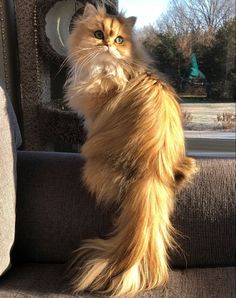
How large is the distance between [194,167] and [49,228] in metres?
0.42

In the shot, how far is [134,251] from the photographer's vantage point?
0.88 m

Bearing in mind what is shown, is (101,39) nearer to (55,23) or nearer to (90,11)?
(90,11)

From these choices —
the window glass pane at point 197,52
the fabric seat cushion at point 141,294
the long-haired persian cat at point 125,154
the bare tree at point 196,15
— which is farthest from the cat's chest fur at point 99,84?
the bare tree at point 196,15

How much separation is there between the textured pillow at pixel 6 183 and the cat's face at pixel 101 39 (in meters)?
0.23

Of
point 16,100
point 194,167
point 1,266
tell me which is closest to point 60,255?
point 1,266

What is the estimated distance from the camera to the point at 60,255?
3.46 feet

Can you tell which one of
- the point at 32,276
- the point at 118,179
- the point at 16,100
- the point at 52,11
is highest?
the point at 52,11

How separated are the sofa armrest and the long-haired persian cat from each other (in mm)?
55

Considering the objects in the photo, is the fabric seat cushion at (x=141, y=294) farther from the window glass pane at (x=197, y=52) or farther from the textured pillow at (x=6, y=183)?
the window glass pane at (x=197, y=52)

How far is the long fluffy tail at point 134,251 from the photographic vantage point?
0.88 meters

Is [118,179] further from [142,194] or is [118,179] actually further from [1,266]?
[1,266]

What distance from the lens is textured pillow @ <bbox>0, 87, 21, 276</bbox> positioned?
918 mm

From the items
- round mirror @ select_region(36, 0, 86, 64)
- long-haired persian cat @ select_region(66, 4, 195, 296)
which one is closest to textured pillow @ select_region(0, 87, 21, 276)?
long-haired persian cat @ select_region(66, 4, 195, 296)

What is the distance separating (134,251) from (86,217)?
21 cm
